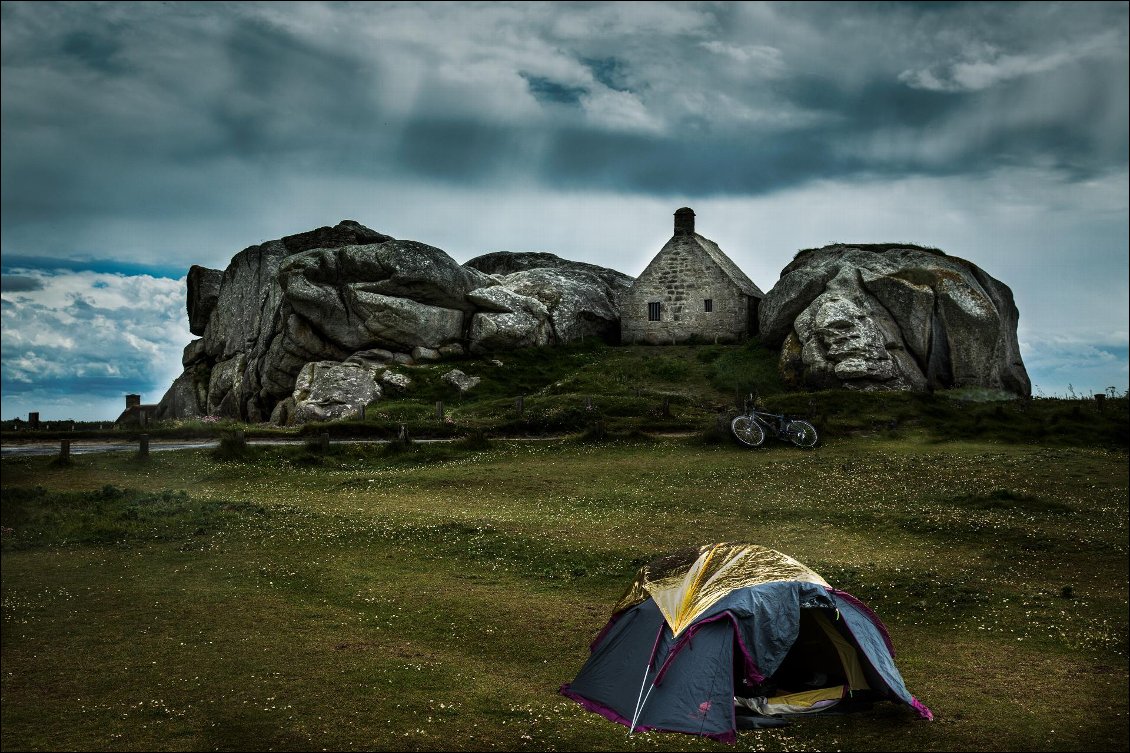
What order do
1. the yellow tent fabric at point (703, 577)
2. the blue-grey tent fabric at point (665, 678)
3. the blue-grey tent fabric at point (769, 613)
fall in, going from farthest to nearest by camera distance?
the yellow tent fabric at point (703, 577), the blue-grey tent fabric at point (769, 613), the blue-grey tent fabric at point (665, 678)

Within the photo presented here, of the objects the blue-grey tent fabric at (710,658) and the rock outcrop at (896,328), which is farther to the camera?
the rock outcrop at (896,328)

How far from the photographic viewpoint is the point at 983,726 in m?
15.4

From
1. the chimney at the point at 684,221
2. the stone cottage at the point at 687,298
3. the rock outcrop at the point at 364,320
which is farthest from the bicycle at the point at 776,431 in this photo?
the chimney at the point at 684,221

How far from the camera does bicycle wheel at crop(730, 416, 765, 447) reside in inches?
1667

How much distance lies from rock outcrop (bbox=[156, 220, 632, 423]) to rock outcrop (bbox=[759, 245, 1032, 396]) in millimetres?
18040

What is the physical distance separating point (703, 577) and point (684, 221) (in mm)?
58774

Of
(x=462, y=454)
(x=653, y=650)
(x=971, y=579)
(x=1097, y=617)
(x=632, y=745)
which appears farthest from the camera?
(x=462, y=454)

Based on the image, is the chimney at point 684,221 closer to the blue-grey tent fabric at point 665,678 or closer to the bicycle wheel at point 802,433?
the bicycle wheel at point 802,433

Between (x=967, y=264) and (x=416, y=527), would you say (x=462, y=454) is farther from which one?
(x=967, y=264)

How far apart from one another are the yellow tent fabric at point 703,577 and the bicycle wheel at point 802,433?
25.3 m

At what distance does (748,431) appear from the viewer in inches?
1681

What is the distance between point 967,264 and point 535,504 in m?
43.1

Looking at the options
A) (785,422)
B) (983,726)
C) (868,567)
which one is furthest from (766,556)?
(785,422)

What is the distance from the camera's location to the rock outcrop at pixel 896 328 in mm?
55750
